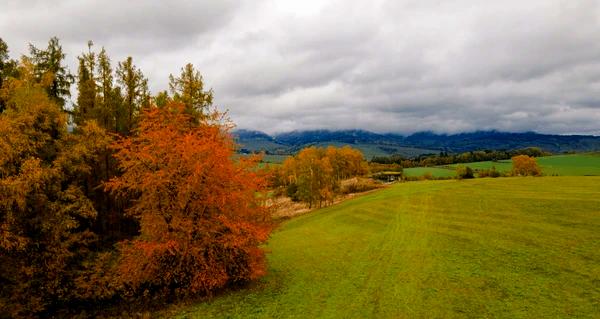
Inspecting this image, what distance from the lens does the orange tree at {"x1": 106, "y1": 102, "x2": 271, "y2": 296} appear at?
22.8 meters

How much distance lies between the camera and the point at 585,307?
18.0m

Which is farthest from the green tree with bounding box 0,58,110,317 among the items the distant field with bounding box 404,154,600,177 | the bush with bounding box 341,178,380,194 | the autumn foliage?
the distant field with bounding box 404,154,600,177

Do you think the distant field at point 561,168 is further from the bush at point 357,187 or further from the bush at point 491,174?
the bush at point 357,187

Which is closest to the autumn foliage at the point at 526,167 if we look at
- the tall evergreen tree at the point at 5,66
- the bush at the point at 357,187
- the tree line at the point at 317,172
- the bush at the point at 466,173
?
the bush at the point at 466,173

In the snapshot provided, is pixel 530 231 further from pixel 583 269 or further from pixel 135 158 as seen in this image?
pixel 135 158

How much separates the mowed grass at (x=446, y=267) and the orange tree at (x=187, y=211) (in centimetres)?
290

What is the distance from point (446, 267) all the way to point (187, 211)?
1972cm

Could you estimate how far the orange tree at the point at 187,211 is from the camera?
22.8 metres

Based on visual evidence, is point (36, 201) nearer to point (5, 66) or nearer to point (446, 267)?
point (5, 66)

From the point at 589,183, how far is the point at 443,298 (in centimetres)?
4611

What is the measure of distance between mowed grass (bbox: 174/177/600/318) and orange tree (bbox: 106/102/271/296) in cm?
290

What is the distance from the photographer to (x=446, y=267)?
2656 centimetres

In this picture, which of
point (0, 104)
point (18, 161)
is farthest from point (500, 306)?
point (0, 104)

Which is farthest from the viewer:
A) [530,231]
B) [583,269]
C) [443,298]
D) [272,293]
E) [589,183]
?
[589,183]
